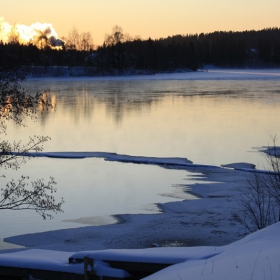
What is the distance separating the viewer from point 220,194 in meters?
10.3

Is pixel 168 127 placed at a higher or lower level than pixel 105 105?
lower

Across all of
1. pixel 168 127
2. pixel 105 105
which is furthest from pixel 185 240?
A: pixel 105 105

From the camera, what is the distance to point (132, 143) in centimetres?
1562

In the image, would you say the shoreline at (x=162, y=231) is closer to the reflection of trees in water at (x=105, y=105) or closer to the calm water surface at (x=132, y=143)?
the calm water surface at (x=132, y=143)

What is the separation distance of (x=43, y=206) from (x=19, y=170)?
3.66m

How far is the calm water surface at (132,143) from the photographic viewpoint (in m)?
9.60

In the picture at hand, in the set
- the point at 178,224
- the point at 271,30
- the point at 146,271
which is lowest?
the point at 178,224

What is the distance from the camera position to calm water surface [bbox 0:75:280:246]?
9602 mm

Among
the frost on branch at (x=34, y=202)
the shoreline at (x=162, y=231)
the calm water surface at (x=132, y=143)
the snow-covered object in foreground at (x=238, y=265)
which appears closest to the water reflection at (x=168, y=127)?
the calm water surface at (x=132, y=143)

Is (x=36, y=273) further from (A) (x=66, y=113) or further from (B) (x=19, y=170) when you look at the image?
(A) (x=66, y=113)

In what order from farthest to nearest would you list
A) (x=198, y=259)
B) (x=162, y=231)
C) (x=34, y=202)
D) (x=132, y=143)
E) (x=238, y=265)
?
(x=132, y=143) → (x=34, y=202) → (x=162, y=231) → (x=198, y=259) → (x=238, y=265)

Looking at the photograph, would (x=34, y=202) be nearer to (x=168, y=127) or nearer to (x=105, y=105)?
(x=168, y=127)

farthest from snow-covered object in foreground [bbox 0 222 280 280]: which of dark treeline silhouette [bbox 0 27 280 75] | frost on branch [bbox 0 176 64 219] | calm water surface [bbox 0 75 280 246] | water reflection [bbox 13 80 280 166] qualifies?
dark treeline silhouette [bbox 0 27 280 75]

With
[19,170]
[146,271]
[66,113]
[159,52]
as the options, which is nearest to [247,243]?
[146,271]
